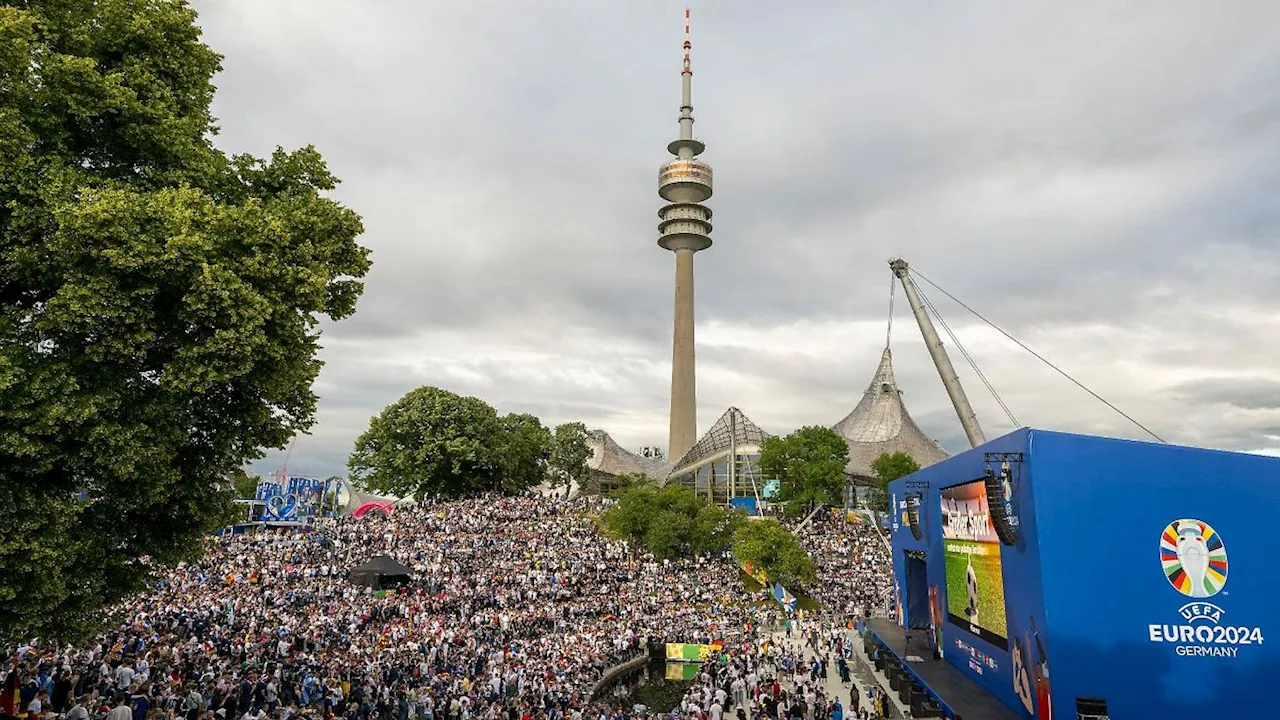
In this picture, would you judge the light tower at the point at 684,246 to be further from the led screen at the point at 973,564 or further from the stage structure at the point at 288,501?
the led screen at the point at 973,564

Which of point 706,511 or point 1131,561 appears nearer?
point 1131,561

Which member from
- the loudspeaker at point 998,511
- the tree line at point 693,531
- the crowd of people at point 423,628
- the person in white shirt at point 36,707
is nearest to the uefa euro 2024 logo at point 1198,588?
the loudspeaker at point 998,511

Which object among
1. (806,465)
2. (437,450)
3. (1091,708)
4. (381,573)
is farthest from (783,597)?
(437,450)

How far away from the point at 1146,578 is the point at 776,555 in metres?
25.1

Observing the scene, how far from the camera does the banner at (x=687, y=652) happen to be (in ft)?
87.8

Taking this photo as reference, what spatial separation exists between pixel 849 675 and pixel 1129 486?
570 inches

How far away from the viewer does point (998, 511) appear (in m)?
16.0

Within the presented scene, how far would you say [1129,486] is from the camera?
14.7 m

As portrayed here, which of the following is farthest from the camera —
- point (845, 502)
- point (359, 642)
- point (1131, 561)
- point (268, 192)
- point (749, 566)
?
point (845, 502)

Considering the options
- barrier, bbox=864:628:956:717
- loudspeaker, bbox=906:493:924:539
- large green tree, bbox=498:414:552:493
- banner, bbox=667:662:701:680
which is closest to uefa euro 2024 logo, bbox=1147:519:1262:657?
barrier, bbox=864:628:956:717

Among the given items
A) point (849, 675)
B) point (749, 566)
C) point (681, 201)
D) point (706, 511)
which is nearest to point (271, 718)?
point (849, 675)

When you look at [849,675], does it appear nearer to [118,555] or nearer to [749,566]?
[749,566]

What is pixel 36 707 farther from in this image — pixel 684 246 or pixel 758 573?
pixel 684 246

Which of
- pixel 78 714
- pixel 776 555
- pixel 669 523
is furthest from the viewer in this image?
pixel 669 523
